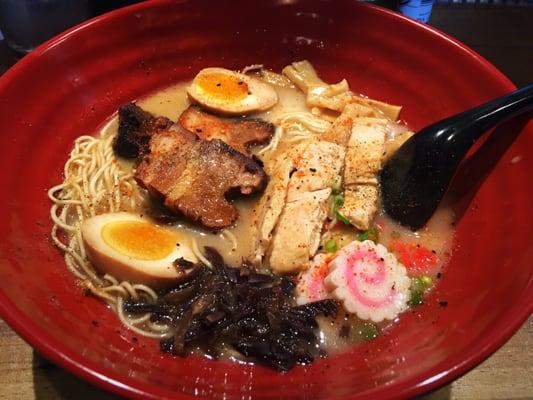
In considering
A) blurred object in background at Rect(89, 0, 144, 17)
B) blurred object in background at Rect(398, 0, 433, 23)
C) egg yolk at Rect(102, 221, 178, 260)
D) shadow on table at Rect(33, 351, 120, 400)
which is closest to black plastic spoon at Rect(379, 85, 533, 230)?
egg yolk at Rect(102, 221, 178, 260)

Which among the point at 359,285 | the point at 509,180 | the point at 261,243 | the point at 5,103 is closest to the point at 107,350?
the point at 261,243

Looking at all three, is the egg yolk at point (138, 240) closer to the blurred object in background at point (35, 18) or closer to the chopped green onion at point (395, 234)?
the chopped green onion at point (395, 234)

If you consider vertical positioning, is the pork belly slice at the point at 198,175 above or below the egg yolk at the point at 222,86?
below

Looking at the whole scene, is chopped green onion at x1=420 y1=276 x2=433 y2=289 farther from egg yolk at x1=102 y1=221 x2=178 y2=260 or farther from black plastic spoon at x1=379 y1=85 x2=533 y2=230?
egg yolk at x1=102 y1=221 x2=178 y2=260

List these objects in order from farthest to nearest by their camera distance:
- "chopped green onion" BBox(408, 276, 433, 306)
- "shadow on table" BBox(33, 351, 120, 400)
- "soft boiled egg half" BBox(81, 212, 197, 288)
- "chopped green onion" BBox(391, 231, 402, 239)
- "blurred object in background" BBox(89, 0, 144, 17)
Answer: "blurred object in background" BBox(89, 0, 144, 17) < "chopped green onion" BBox(391, 231, 402, 239) < "chopped green onion" BBox(408, 276, 433, 306) < "soft boiled egg half" BBox(81, 212, 197, 288) < "shadow on table" BBox(33, 351, 120, 400)

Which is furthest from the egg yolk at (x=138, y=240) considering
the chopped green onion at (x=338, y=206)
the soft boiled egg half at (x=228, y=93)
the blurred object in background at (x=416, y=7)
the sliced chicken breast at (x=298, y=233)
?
the blurred object in background at (x=416, y=7)

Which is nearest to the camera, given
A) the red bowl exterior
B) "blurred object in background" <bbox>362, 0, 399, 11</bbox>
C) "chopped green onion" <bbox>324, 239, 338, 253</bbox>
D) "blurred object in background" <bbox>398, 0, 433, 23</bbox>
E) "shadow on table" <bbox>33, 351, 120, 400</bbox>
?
the red bowl exterior
